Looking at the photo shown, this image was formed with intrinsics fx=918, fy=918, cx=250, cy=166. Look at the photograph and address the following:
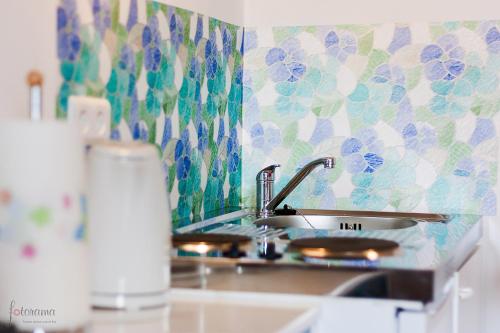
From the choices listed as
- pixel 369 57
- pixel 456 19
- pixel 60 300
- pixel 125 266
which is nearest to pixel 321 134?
pixel 369 57

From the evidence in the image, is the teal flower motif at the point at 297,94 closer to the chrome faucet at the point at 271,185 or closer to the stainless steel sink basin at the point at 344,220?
the chrome faucet at the point at 271,185

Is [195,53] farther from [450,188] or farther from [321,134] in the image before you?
[450,188]

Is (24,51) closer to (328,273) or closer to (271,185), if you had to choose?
(328,273)

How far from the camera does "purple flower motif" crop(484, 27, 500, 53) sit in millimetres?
2627

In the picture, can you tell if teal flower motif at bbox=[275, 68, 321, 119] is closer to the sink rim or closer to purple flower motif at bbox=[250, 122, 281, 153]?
purple flower motif at bbox=[250, 122, 281, 153]

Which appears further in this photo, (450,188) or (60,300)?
(450,188)

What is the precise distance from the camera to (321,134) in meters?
2.76

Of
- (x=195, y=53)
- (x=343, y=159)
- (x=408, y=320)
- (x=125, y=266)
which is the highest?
(x=195, y=53)

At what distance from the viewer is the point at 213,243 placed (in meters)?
1.90

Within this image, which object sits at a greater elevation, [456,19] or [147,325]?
[456,19]

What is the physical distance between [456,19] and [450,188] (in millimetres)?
491

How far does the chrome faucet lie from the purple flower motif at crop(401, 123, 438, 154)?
25 cm

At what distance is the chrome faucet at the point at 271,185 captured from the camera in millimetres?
2621

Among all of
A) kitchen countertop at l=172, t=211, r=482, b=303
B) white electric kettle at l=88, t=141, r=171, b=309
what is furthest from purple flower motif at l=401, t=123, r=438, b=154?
white electric kettle at l=88, t=141, r=171, b=309
